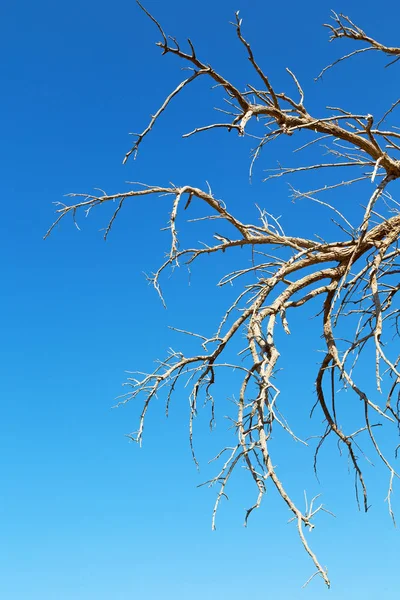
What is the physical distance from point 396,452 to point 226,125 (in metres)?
2.27

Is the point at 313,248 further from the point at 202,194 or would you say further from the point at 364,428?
the point at 364,428

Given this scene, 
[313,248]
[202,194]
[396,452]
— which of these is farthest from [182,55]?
[396,452]

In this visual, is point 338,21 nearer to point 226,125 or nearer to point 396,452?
point 226,125

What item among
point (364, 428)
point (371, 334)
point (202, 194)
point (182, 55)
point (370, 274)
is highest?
point (182, 55)

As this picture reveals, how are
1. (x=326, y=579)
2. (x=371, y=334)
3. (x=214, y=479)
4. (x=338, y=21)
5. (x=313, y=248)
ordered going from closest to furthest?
1. (x=326, y=579)
2. (x=214, y=479)
3. (x=371, y=334)
4. (x=313, y=248)
5. (x=338, y=21)

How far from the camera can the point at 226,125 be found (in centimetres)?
447

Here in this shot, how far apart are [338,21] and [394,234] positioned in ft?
5.83

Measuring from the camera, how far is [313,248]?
4824 millimetres

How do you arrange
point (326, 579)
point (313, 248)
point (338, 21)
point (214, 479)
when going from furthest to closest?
point (338, 21)
point (313, 248)
point (214, 479)
point (326, 579)

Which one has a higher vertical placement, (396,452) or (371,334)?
(371,334)

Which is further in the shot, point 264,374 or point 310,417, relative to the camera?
point 310,417

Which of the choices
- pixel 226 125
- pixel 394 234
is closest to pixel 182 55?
pixel 226 125

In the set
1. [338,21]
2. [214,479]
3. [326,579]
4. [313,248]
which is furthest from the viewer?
[338,21]

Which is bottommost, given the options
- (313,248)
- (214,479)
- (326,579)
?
(326,579)
